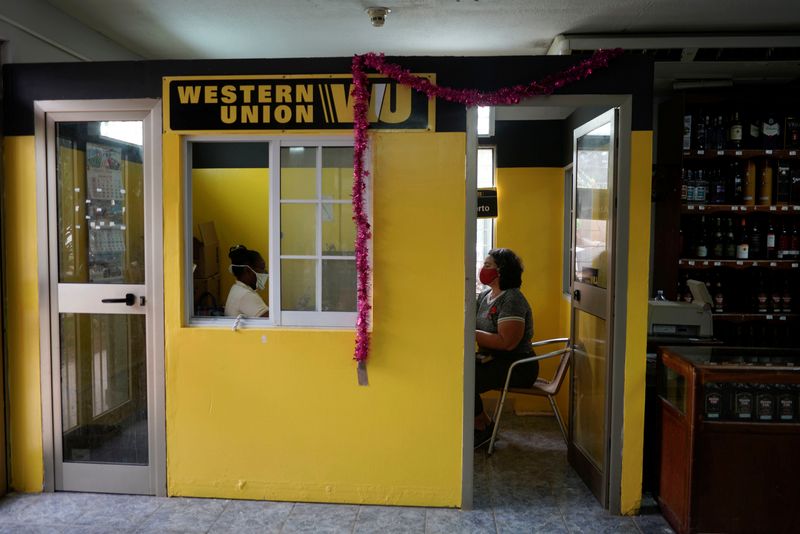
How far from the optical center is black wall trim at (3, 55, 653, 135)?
10.1 feet

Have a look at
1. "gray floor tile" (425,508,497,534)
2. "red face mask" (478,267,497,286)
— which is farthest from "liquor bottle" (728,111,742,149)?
"gray floor tile" (425,508,497,534)

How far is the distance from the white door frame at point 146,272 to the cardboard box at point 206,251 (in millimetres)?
1579

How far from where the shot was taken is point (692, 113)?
4.77 metres

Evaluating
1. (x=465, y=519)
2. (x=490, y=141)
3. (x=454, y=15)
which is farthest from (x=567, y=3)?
(x=465, y=519)

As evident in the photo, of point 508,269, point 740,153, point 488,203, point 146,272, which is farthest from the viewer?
point 488,203

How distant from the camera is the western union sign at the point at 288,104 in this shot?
123 inches

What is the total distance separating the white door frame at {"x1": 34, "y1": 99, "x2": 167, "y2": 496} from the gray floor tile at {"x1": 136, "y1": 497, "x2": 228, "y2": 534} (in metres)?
0.17

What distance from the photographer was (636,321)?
3.12 meters

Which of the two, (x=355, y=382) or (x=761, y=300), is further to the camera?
(x=761, y=300)

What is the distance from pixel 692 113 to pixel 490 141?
168 centimetres

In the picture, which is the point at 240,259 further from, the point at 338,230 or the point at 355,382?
the point at 355,382

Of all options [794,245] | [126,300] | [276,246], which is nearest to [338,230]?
[276,246]

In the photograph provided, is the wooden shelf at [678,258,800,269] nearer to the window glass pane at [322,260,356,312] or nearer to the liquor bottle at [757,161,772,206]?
the liquor bottle at [757,161,772,206]

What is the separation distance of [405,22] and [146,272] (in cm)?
243
